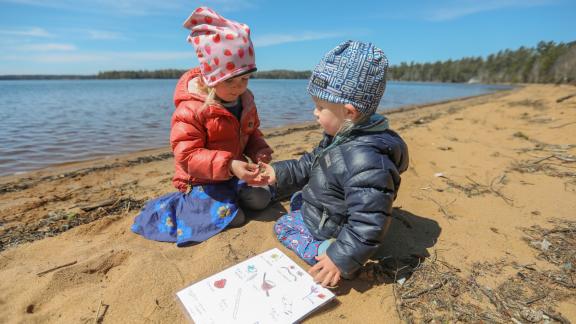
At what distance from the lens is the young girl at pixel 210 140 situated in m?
2.29

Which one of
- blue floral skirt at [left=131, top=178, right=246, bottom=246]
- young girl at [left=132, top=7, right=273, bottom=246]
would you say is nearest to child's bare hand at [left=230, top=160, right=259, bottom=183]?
young girl at [left=132, top=7, right=273, bottom=246]

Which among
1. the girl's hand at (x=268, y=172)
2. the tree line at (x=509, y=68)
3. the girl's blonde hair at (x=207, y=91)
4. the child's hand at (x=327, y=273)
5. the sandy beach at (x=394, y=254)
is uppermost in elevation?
the tree line at (x=509, y=68)

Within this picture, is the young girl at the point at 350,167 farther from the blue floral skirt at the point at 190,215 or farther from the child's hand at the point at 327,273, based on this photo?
the blue floral skirt at the point at 190,215

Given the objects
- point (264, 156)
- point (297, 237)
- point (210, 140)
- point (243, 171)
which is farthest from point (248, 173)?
point (264, 156)

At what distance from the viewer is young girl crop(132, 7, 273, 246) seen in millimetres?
2293

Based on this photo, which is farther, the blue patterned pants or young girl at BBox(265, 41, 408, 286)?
the blue patterned pants

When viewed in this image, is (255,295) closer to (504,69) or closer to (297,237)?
(297,237)

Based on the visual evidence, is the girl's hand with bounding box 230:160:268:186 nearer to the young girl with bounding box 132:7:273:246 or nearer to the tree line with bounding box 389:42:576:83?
the young girl with bounding box 132:7:273:246

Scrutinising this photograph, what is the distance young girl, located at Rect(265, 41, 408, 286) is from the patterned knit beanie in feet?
2.16

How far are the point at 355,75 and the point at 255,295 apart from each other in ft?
4.69

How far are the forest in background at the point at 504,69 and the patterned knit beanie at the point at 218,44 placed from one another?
37293mm

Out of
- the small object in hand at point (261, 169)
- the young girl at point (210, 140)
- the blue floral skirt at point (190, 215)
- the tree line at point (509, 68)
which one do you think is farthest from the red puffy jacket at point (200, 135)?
the tree line at point (509, 68)

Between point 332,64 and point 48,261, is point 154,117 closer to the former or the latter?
point 48,261

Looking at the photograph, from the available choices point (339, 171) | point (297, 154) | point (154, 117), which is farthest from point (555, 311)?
point (154, 117)
